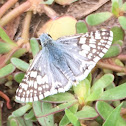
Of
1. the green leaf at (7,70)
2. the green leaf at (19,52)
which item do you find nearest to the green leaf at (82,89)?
→ the green leaf at (7,70)

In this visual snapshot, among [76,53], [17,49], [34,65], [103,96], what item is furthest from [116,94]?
[17,49]

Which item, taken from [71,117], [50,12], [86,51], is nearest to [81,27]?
[86,51]

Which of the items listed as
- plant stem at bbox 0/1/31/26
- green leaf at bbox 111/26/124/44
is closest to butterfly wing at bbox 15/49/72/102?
green leaf at bbox 111/26/124/44

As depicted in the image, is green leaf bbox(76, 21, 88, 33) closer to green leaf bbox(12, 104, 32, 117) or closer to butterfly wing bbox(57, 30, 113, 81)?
butterfly wing bbox(57, 30, 113, 81)

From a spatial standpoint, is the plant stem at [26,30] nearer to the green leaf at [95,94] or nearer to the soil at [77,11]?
the soil at [77,11]

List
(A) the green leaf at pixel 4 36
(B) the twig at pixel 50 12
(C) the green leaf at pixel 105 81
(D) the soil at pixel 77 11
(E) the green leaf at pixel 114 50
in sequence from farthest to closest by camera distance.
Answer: (D) the soil at pixel 77 11 < (B) the twig at pixel 50 12 < (A) the green leaf at pixel 4 36 < (E) the green leaf at pixel 114 50 < (C) the green leaf at pixel 105 81
